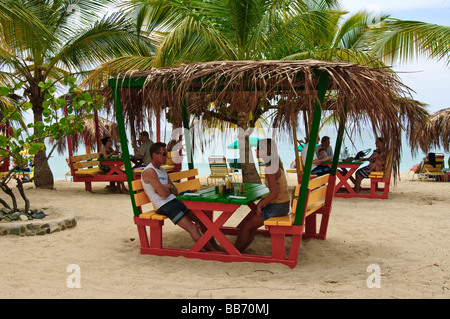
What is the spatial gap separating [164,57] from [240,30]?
1845mm

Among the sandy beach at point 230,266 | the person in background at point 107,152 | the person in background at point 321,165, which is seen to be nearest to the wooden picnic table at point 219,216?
the sandy beach at point 230,266

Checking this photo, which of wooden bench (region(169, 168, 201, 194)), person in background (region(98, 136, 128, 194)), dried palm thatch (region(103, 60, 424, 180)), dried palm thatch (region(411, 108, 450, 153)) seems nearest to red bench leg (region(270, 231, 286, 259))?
dried palm thatch (region(103, 60, 424, 180))

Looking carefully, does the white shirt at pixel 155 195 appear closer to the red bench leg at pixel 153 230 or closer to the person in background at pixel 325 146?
the red bench leg at pixel 153 230

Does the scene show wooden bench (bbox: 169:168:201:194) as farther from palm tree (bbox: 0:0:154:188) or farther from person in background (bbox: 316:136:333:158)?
palm tree (bbox: 0:0:154:188)

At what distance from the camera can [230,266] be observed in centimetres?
468

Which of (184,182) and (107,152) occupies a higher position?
(107,152)

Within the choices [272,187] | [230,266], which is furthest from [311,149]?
[230,266]

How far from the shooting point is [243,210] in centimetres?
862

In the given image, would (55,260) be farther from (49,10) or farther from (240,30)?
(49,10)

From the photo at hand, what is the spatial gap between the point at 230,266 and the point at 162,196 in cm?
109

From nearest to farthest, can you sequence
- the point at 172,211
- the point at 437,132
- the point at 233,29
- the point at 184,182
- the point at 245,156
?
the point at 172,211
the point at 184,182
the point at 233,29
the point at 245,156
the point at 437,132

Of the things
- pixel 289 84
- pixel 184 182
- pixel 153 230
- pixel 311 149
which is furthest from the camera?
pixel 184 182

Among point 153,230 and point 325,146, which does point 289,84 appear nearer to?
point 153,230

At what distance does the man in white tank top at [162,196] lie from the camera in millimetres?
5035
